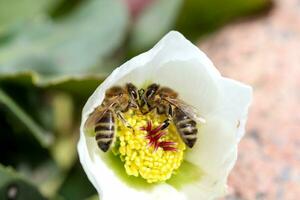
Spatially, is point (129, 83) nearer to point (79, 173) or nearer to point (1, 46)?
point (79, 173)

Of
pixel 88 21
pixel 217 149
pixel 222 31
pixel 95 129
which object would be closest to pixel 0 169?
pixel 95 129

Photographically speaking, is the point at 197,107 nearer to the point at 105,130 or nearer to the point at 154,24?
the point at 105,130

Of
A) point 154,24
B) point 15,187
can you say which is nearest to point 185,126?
point 15,187

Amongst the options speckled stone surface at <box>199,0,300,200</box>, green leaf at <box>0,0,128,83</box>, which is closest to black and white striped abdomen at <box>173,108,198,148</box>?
speckled stone surface at <box>199,0,300,200</box>

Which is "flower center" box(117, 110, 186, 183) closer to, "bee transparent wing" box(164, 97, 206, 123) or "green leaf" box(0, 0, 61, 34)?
"bee transparent wing" box(164, 97, 206, 123)

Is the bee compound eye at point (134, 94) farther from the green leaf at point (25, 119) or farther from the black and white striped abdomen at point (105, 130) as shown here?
the green leaf at point (25, 119)

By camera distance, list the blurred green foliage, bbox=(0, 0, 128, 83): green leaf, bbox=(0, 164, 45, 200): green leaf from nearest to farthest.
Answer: bbox=(0, 164, 45, 200): green leaf < the blurred green foliage < bbox=(0, 0, 128, 83): green leaf
